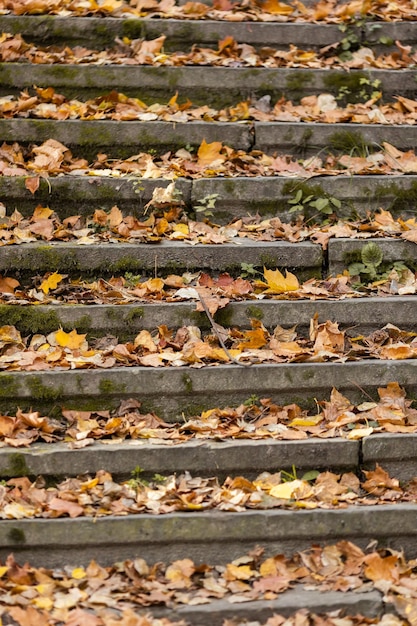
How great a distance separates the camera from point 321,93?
5.26 metres

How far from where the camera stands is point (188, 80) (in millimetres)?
5129

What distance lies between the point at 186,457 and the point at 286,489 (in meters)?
0.42

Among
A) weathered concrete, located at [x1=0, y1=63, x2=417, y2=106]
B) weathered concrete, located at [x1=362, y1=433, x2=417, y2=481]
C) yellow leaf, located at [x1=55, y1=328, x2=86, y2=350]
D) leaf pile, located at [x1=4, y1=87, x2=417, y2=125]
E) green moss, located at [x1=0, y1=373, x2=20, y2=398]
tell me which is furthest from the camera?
weathered concrete, located at [x1=0, y1=63, x2=417, y2=106]

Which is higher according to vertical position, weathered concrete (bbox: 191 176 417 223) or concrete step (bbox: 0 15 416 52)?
concrete step (bbox: 0 15 416 52)

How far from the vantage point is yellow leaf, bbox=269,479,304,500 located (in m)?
3.35

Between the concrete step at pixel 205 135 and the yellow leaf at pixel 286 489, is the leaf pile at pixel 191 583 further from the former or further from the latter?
the concrete step at pixel 205 135

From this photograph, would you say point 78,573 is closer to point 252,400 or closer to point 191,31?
point 252,400

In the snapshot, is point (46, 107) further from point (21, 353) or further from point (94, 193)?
point (21, 353)

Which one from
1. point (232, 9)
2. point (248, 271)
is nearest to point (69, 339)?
point (248, 271)

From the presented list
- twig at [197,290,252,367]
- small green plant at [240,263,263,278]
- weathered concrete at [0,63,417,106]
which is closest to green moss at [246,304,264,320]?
twig at [197,290,252,367]

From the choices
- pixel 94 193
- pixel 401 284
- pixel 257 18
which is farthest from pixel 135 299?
pixel 257 18

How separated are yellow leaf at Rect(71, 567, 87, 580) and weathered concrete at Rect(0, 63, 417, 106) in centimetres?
298

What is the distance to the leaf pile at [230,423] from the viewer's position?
352cm

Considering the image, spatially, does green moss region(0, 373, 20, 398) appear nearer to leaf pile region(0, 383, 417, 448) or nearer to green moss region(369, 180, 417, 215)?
leaf pile region(0, 383, 417, 448)
